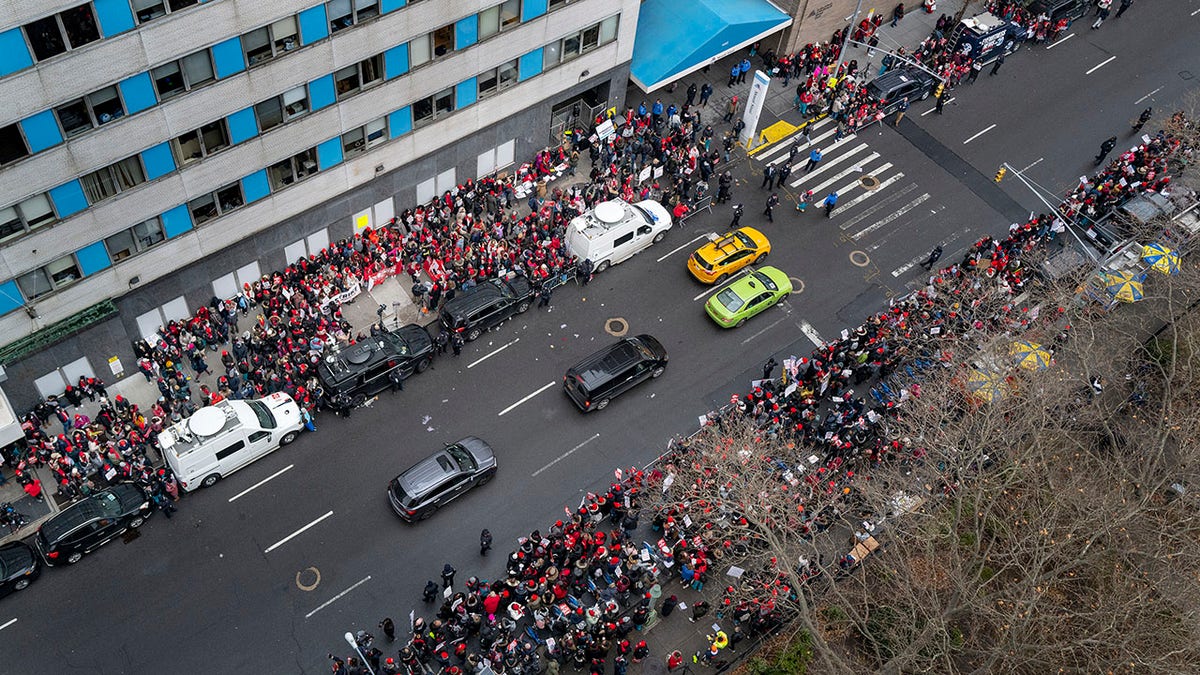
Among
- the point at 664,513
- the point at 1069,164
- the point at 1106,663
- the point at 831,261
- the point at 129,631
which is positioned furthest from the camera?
the point at 1069,164

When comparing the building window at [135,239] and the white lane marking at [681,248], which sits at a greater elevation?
the building window at [135,239]

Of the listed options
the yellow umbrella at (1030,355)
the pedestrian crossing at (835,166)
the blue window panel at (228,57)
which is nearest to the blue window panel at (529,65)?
the pedestrian crossing at (835,166)

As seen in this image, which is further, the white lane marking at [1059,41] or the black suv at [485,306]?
the white lane marking at [1059,41]

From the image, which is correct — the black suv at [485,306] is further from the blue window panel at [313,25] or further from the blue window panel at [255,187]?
the blue window panel at [313,25]

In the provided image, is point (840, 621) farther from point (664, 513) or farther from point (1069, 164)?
point (1069, 164)

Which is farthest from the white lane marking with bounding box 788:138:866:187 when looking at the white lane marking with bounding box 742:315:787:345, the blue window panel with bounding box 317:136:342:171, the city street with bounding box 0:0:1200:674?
the blue window panel with bounding box 317:136:342:171

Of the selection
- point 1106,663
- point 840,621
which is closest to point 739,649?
point 840,621

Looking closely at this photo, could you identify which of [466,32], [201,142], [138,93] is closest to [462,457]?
[201,142]
